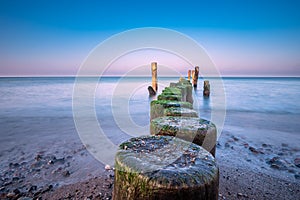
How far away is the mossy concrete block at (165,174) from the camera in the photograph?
1.34 m

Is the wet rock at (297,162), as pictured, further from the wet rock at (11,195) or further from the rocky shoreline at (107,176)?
the wet rock at (11,195)

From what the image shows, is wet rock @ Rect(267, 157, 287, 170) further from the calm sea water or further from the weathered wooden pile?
the calm sea water

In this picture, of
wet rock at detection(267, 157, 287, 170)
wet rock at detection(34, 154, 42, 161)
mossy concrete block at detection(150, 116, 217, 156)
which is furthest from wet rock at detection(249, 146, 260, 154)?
wet rock at detection(34, 154, 42, 161)

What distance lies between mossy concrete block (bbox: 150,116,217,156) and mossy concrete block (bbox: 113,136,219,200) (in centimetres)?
58

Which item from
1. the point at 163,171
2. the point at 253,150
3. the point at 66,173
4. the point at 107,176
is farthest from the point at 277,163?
the point at 66,173

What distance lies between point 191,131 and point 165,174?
1.17 m

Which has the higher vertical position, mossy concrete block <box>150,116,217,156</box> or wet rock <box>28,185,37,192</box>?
mossy concrete block <box>150,116,217,156</box>

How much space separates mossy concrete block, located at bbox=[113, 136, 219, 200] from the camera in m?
1.34

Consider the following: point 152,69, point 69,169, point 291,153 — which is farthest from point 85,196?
point 152,69

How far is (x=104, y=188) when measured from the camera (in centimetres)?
313

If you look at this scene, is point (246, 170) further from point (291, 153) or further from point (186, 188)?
point (186, 188)

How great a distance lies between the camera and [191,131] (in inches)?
97.8

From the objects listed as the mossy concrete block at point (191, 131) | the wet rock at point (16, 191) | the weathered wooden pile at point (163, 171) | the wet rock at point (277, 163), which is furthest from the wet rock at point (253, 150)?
the wet rock at point (16, 191)

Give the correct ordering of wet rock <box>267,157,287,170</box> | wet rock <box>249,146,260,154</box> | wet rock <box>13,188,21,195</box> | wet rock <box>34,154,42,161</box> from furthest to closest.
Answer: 1. wet rock <box>249,146,260,154</box>
2. wet rock <box>34,154,42,161</box>
3. wet rock <box>267,157,287,170</box>
4. wet rock <box>13,188,21,195</box>
